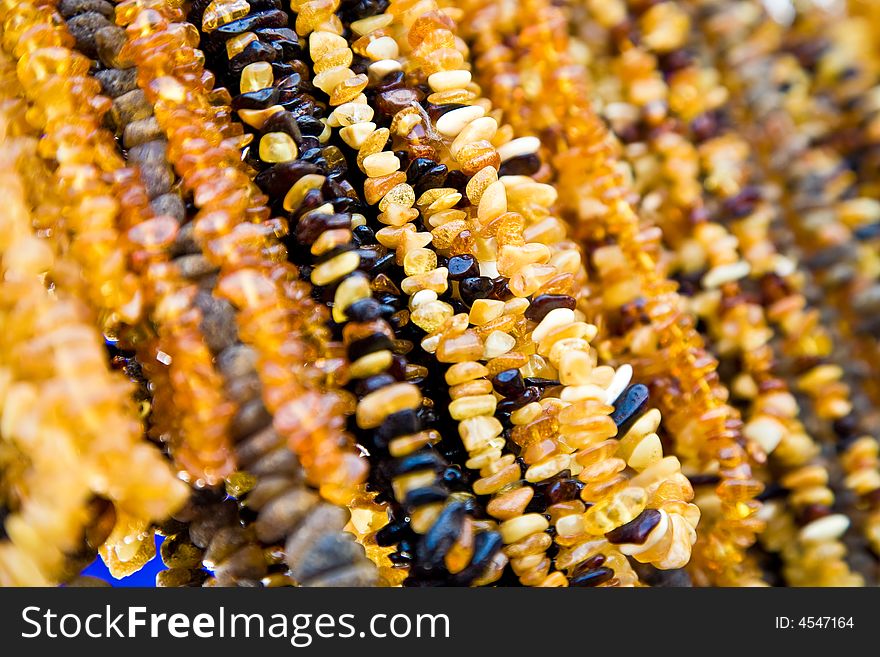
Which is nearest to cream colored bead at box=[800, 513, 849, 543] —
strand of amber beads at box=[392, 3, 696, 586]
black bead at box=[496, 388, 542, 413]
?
strand of amber beads at box=[392, 3, 696, 586]

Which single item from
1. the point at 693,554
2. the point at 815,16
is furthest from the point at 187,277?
the point at 815,16

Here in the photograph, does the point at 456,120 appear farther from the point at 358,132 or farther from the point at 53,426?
the point at 53,426

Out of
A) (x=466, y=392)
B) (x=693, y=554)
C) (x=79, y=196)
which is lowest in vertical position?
(x=693, y=554)

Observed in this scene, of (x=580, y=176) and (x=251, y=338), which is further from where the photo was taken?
(x=580, y=176)

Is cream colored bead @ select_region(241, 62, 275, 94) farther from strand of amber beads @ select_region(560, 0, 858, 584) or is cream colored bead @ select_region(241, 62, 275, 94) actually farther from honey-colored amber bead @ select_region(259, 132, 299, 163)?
strand of amber beads @ select_region(560, 0, 858, 584)

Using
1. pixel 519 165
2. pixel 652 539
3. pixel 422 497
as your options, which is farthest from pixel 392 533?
pixel 519 165
